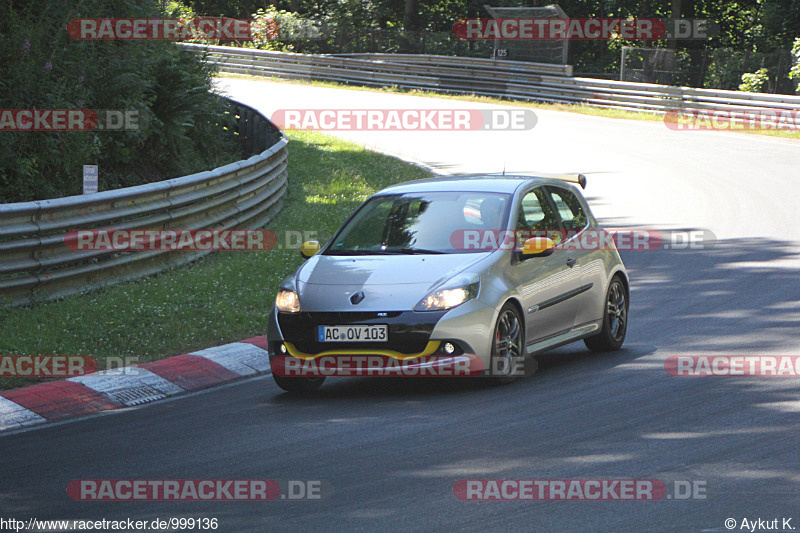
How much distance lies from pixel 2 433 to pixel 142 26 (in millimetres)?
10738

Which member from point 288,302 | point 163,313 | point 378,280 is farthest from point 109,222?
point 378,280

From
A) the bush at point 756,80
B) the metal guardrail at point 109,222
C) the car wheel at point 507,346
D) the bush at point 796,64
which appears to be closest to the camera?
the car wheel at point 507,346

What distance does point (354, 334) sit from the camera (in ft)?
25.7

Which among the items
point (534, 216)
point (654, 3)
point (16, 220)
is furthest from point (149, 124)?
point (654, 3)

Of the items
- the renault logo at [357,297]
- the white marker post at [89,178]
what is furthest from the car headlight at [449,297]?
the white marker post at [89,178]

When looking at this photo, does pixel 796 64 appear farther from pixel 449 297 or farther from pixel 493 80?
pixel 449 297

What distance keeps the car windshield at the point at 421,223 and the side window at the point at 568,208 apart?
832 mm

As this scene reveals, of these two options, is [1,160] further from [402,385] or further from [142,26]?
[402,385]

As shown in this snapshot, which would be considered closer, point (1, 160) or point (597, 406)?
point (597, 406)

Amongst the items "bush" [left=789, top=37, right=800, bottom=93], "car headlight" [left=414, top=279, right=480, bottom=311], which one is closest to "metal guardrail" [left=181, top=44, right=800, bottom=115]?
"bush" [left=789, top=37, right=800, bottom=93]

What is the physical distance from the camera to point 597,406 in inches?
294

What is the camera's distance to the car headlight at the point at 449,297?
784cm

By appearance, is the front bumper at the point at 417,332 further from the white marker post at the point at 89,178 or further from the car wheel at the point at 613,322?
the white marker post at the point at 89,178

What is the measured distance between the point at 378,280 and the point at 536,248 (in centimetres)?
135
